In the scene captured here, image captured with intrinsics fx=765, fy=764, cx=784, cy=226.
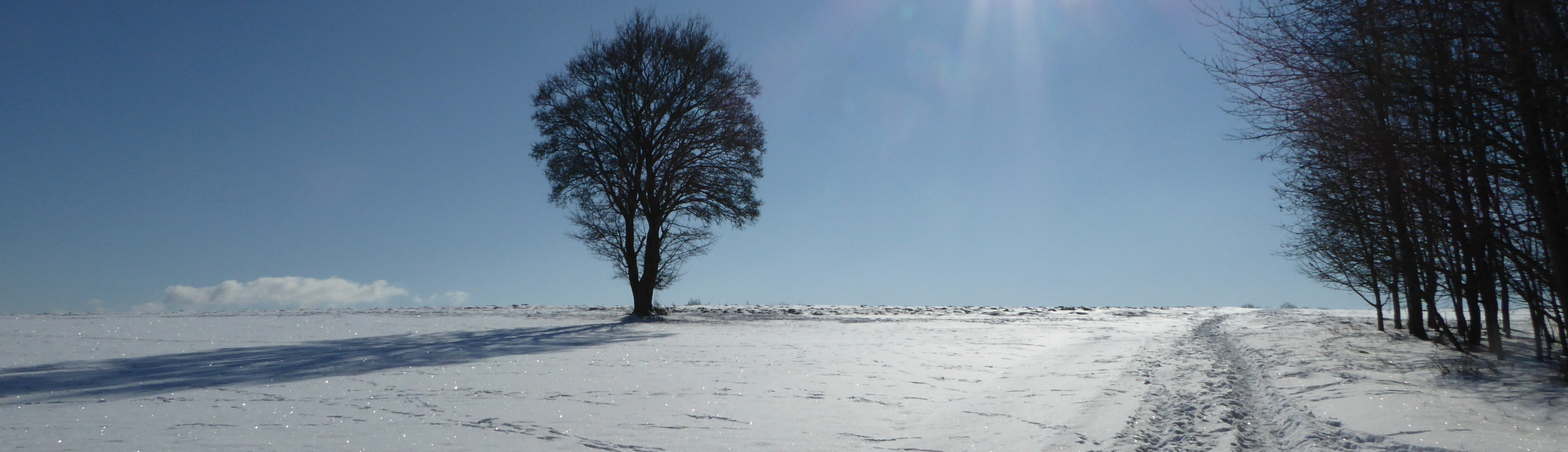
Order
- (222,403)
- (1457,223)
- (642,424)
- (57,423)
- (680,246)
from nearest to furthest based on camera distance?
(57,423) → (642,424) → (222,403) → (1457,223) → (680,246)

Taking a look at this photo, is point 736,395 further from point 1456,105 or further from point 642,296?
point 642,296

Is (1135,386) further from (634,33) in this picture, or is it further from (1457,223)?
(634,33)

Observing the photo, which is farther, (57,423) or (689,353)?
(689,353)

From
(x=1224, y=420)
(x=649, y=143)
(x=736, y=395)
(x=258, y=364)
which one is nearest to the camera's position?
(x=1224, y=420)

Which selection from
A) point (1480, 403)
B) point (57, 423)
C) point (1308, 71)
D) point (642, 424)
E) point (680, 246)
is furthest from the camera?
point (680, 246)

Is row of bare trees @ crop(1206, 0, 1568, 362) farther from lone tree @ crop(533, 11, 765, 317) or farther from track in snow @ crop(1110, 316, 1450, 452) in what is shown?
lone tree @ crop(533, 11, 765, 317)

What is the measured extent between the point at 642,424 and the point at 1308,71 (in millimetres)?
6942

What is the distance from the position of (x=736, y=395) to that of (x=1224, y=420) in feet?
13.4

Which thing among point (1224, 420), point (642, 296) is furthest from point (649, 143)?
point (1224, 420)

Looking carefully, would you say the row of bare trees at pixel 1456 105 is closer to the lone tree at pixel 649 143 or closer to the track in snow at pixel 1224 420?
Answer: the track in snow at pixel 1224 420

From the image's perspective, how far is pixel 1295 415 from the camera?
20.8ft

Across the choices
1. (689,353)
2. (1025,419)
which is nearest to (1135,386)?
(1025,419)

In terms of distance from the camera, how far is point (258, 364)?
8789 mm

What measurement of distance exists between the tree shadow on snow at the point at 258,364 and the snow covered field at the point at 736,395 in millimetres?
52
